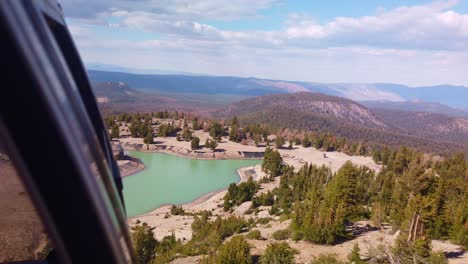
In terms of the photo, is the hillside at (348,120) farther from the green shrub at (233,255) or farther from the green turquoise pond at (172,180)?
the green shrub at (233,255)

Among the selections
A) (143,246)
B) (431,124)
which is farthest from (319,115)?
(143,246)

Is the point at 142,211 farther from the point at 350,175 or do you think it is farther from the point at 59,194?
the point at 59,194

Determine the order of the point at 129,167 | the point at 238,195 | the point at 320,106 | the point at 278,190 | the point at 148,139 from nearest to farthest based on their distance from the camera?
the point at 238,195 < the point at 278,190 < the point at 129,167 < the point at 148,139 < the point at 320,106

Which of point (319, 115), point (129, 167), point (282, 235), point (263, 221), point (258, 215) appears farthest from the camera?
point (319, 115)

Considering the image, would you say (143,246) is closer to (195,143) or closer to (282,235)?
(282,235)

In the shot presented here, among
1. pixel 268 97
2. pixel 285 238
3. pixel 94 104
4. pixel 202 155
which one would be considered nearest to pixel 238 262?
pixel 285 238

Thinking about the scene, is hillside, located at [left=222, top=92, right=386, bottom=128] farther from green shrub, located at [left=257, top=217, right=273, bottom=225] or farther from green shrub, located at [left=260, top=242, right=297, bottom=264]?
green shrub, located at [left=260, top=242, right=297, bottom=264]
